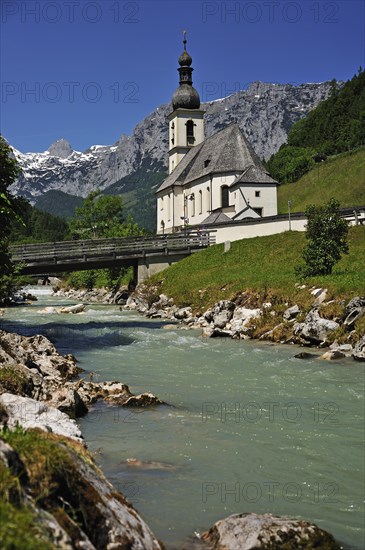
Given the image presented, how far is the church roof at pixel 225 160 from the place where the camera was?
6584 centimetres

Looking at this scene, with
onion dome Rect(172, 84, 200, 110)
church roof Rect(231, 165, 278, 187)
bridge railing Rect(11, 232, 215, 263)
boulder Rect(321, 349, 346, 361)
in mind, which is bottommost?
boulder Rect(321, 349, 346, 361)

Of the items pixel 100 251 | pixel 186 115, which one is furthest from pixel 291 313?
pixel 186 115

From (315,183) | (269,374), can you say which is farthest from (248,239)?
(315,183)

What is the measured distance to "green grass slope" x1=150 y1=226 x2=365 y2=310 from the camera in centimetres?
2864

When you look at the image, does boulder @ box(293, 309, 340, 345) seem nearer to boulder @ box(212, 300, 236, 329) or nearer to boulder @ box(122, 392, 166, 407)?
boulder @ box(212, 300, 236, 329)

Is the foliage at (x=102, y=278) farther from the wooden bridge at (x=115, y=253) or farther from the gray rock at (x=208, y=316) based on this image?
the gray rock at (x=208, y=316)

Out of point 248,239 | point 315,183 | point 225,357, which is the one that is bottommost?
point 225,357

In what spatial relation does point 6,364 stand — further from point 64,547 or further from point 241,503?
point 64,547

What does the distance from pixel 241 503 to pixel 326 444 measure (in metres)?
3.00

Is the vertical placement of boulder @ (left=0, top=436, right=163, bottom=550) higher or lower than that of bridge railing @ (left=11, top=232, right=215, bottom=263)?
lower

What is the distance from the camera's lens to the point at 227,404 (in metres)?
13.3

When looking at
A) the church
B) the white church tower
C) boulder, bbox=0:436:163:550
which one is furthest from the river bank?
the white church tower

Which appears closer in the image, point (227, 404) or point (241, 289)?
point (227, 404)

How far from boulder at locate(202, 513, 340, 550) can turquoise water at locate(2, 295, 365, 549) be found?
0.45m
